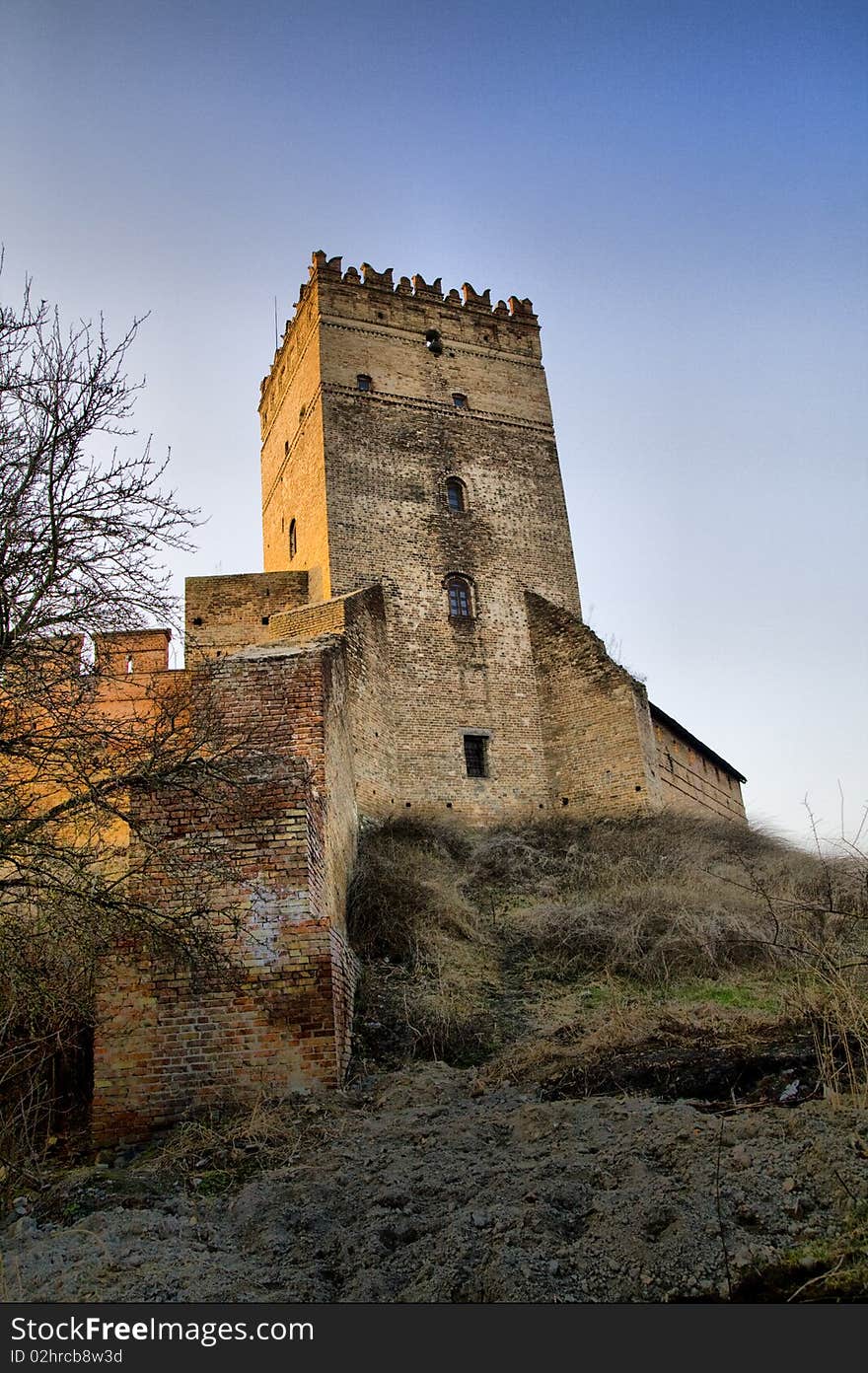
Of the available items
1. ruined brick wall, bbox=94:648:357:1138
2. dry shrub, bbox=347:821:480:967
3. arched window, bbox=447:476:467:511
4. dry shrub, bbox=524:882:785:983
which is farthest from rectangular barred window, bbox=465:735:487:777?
ruined brick wall, bbox=94:648:357:1138

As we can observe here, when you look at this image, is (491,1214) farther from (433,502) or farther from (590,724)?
(433,502)

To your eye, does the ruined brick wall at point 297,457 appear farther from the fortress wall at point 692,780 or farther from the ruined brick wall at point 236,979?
the ruined brick wall at point 236,979

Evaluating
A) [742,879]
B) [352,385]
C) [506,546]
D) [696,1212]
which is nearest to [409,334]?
[352,385]

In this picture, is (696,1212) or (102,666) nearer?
(696,1212)

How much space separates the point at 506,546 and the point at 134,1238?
55.6ft

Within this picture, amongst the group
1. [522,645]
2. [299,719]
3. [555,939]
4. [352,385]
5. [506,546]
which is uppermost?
[352,385]

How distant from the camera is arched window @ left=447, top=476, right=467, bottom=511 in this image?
20.4 m

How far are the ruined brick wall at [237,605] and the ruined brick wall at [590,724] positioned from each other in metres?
5.14

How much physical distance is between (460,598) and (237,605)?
4.43m

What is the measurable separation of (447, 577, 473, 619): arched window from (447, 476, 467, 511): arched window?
1.74 m

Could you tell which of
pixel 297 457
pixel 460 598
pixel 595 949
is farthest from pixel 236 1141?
pixel 297 457

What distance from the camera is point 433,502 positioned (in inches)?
790

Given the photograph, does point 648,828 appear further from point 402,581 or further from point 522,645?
point 402,581

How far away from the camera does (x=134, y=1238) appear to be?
4770mm
